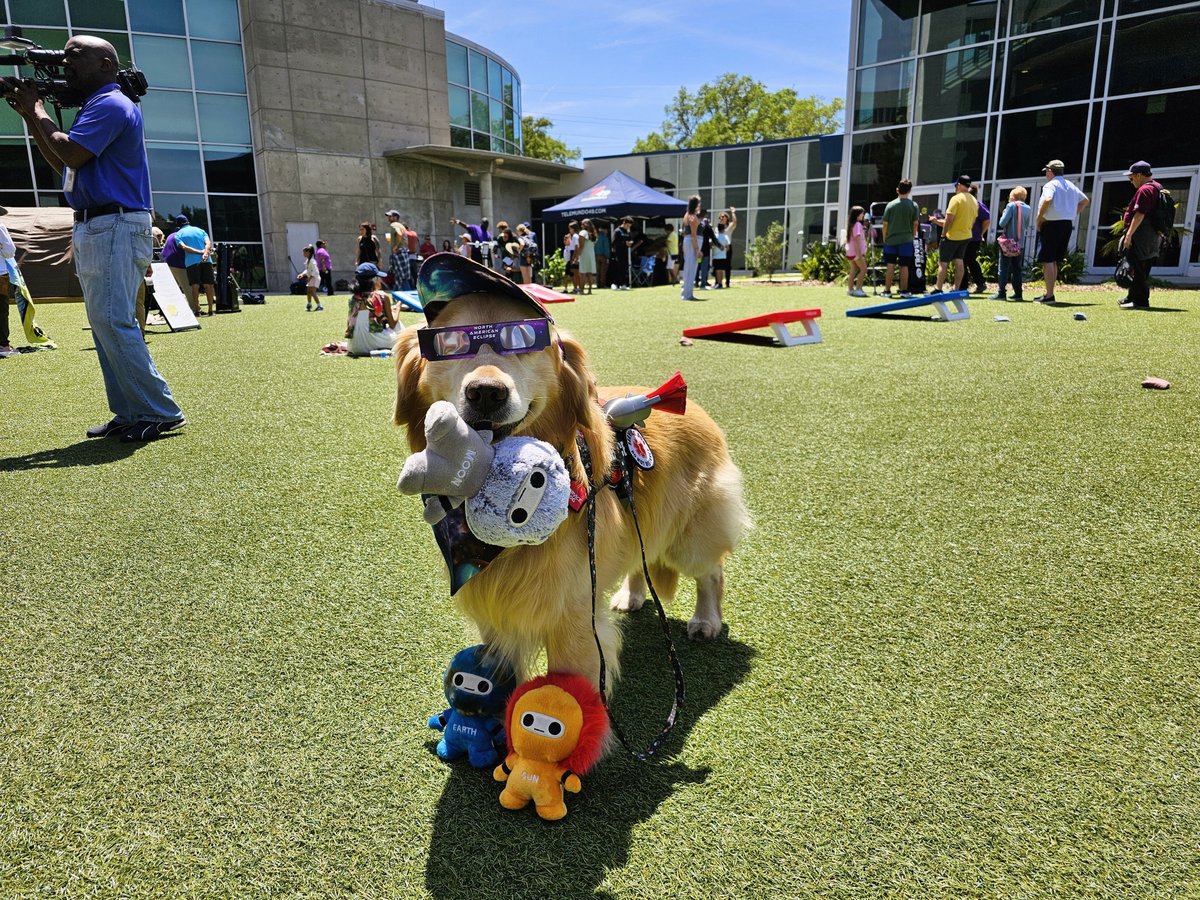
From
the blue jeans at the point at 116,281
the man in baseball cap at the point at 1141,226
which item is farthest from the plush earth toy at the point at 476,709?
the man in baseball cap at the point at 1141,226

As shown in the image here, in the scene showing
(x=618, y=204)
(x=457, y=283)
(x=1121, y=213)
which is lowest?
(x=457, y=283)

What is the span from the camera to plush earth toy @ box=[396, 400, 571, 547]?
1.52 meters

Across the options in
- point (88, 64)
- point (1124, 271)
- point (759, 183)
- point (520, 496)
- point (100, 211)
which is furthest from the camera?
point (759, 183)

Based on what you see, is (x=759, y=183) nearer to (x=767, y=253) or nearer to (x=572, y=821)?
(x=767, y=253)

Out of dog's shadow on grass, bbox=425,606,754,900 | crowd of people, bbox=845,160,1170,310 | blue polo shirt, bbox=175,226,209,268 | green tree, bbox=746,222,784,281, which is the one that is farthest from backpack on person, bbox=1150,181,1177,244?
blue polo shirt, bbox=175,226,209,268

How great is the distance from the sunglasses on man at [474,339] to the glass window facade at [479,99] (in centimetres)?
3143

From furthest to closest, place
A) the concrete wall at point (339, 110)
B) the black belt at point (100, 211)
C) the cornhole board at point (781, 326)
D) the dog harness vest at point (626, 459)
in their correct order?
1. the concrete wall at point (339, 110)
2. the cornhole board at point (781, 326)
3. the black belt at point (100, 211)
4. the dog harness vest at point (626, 459)

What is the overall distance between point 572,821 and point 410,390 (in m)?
1.18

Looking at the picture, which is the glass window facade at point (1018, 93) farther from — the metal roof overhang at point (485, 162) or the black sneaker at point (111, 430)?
the black sneaker at point (111, 430)

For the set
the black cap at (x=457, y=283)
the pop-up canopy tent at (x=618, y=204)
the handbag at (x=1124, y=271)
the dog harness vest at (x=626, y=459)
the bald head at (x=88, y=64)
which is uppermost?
the pop-up canopy tent at (x=618, y=204)

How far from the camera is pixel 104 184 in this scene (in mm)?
4441

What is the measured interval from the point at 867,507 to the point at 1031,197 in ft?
65.8

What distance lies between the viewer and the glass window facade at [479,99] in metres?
29.7

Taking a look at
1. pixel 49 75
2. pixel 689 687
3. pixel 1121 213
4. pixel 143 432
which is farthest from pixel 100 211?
pixel 1121 213
